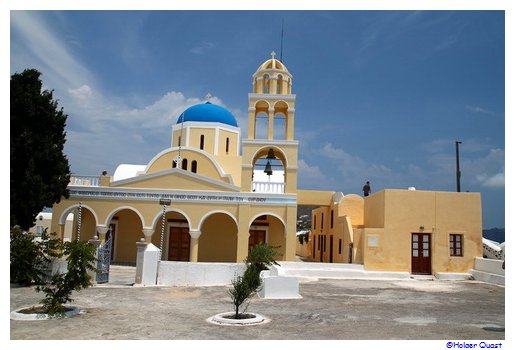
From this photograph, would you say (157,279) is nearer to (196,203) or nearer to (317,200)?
(196,203)

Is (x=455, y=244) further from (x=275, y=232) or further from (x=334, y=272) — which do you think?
(x=275, y=232)

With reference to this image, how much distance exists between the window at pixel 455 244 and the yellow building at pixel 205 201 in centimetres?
588

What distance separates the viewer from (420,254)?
17.6 metres

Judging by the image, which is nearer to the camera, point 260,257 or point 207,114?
point 260,257

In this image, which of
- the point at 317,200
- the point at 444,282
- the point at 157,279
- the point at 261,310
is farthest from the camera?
the point at 317,200

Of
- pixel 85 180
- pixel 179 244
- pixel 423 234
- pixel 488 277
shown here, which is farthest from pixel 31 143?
pixel 488 277

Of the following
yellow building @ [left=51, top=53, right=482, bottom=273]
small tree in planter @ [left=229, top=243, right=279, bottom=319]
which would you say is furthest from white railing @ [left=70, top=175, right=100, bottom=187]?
small tree in planter @ [left=229, top=243, right=279, bottom=319]

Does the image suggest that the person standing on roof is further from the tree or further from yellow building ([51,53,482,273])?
the tree

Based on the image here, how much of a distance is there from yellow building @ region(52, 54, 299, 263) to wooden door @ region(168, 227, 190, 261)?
0.14 ft

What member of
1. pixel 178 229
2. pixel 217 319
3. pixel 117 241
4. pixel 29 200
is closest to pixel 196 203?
pixel 178 229

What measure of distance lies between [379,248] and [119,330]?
11844 mm

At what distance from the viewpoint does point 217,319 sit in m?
8.38

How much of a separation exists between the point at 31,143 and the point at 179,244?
7957 millimetres

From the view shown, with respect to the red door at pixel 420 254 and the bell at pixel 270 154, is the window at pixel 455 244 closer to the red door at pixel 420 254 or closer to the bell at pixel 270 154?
the red door at pixel 420 254
